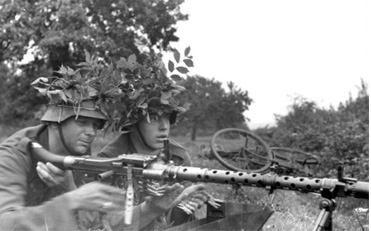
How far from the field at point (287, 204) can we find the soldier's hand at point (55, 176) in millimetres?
1389

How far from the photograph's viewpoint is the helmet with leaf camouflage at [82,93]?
3975 mm

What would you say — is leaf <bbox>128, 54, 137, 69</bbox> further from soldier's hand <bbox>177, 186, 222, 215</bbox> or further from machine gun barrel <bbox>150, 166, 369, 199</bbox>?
machine gun barrel <bbox>150, 166, 369, 199</bbox>

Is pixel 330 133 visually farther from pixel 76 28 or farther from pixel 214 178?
pixel 214 178

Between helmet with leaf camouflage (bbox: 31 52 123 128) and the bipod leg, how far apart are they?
180 cm

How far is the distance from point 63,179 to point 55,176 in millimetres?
57

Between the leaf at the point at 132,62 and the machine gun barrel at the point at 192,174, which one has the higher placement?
→ the leaf at the point at 132,62

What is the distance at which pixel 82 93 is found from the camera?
4.11m

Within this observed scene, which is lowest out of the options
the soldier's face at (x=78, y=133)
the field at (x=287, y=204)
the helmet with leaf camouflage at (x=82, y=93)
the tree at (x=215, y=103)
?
the field at (x=287, y=204)

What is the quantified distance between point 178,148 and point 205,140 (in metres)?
7.37

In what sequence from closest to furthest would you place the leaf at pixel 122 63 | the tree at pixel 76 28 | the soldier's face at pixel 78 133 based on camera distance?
the soldier's face at pixel 78 133
the leaf at pixel 122 63
the tree at pixel 76 28

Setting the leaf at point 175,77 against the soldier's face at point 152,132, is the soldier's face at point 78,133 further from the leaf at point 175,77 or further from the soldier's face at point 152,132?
the leaf at point 175,77

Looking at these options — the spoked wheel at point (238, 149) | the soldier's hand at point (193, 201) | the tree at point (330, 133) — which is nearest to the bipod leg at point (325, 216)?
the soldier's hand at point (193, 201)

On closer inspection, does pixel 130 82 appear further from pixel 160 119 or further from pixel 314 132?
pixel 314 132

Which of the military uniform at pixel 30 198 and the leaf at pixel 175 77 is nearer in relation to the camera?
the military uniform at pixel 30 198
